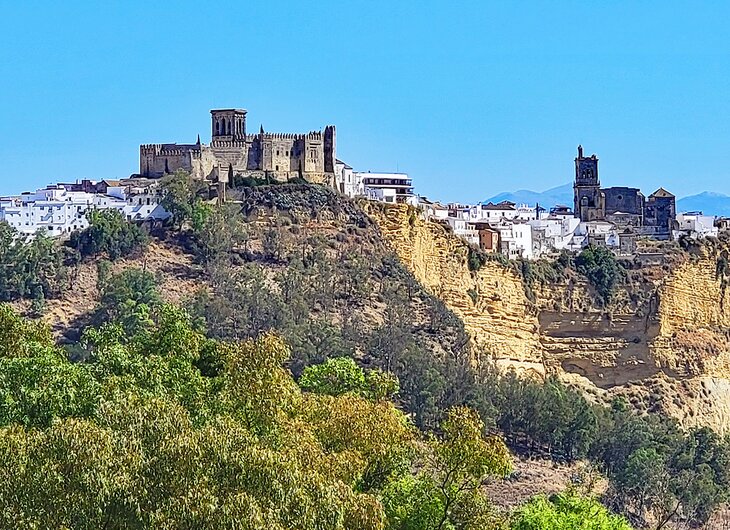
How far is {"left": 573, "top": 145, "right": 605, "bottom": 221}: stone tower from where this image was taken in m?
82.2

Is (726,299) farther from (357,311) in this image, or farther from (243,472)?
(243,472)

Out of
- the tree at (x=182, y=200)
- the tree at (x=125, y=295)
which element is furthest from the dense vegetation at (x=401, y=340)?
the tree at (x=125, y=295)

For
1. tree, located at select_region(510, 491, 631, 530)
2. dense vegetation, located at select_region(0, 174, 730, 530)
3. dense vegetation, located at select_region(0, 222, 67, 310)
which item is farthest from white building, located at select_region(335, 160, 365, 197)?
tree, located at select_region(510, 491, 631, 530)

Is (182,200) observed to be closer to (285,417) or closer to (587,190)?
(587,190)

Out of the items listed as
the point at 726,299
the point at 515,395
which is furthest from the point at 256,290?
the point at 726,299

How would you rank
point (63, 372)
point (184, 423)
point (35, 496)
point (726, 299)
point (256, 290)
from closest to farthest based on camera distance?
point (35, 496) < point (184, 423) < point (63, 372) < point (256, 290) < point (726, 299)

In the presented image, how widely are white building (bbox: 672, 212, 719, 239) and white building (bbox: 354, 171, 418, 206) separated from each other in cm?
1380

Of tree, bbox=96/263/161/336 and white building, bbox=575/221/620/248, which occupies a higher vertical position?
white building, bbox=575/221/620/248

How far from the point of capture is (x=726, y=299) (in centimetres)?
7488

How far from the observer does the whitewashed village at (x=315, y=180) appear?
63.9m

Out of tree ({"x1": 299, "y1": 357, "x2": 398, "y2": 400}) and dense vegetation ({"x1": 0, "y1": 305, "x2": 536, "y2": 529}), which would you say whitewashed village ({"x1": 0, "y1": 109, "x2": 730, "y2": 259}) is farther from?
dense vegetation ({"x1": 0, "y1": 305, "x2": 536, "y2": 529})

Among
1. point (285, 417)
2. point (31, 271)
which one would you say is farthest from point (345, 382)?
point (31, 271)

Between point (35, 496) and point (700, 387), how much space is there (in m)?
54.8

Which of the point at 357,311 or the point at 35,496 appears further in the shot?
the point at 357,311
